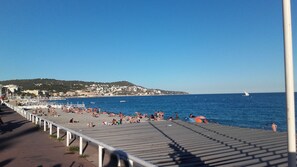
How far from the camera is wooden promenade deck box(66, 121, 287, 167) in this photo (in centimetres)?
670

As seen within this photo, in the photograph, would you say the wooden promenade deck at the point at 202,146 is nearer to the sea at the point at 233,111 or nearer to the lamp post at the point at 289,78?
the lamp post at the point at 289,78

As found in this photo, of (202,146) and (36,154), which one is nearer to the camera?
(202,146)

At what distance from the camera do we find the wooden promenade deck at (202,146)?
670cm

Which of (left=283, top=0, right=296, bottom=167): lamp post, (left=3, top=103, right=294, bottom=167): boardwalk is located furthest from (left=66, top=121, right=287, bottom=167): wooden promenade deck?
(left=283, top=0, right=296, bottom=167): lamp post

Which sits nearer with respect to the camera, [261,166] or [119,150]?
[261,166]

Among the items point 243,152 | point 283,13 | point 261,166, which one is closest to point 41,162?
point 243,152

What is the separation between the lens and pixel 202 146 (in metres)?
8.28

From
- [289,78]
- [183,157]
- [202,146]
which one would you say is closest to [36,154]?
[202,146]

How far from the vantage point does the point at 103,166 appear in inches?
388

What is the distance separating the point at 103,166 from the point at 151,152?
8.54ft

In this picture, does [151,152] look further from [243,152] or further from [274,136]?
[274,136]

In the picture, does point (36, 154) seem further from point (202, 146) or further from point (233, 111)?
point (233, 111)

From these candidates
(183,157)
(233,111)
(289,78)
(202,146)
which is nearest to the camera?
(289,78)

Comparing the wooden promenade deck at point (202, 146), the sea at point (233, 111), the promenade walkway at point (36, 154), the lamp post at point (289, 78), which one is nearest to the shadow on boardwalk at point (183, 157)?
the wooden promenade deck at point (202, 146)
